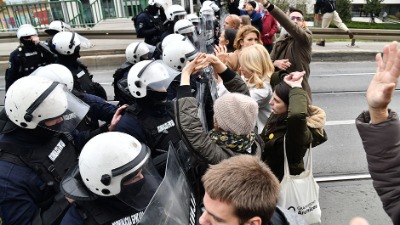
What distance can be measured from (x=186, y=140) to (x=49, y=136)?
3.72 ft

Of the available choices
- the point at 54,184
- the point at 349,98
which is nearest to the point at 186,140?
the point at 54,184

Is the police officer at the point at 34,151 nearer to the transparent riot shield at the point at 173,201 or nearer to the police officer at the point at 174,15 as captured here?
the transparent riot shield at the point at 173,201

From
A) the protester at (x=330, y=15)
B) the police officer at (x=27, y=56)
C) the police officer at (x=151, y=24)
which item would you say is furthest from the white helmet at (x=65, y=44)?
the protester at (x=330, y=15)

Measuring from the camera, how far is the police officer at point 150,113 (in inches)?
112

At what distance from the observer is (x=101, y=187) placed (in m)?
1.86

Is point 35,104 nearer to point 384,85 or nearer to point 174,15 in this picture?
point 384,85

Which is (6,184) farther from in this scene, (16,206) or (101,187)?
(101,187)

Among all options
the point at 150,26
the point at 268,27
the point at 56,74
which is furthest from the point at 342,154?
the point at 150,26

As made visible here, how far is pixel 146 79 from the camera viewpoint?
2.98 meters

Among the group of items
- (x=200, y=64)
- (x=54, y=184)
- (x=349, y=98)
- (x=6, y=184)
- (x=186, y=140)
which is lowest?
(x=349, y=98)

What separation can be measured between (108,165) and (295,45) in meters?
2.80

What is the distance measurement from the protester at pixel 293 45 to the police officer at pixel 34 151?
2.37 metres

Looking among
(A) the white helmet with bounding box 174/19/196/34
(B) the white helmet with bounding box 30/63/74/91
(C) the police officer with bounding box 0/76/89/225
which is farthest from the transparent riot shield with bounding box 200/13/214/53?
(C) the police officer with bounding box 0/76/89/225

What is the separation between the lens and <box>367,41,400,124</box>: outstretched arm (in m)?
1.50
